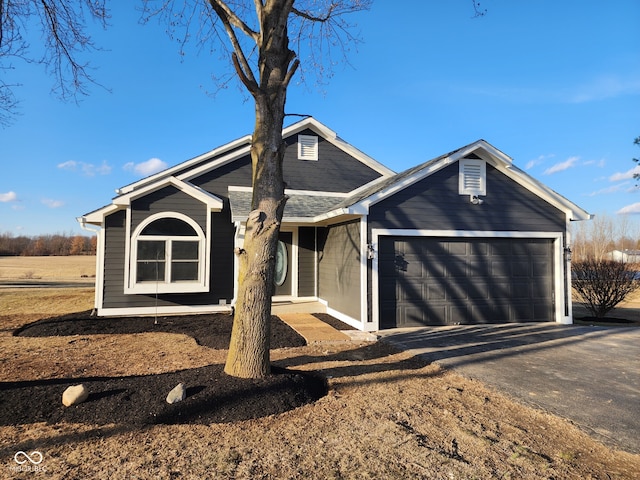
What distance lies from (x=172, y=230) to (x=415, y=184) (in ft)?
20.5

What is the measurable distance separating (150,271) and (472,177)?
8354mm

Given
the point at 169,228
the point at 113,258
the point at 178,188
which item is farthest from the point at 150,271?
the point at 178,188

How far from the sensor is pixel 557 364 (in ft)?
19.8

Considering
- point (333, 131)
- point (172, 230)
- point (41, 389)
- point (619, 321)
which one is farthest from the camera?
point (333, 131)

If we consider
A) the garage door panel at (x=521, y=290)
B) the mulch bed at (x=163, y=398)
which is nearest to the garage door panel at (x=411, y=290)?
the garage door panel at (x=521, y=290)

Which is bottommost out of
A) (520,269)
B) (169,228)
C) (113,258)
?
(520,269)

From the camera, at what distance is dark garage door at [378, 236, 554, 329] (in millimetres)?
8852

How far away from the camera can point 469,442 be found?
11.2ft

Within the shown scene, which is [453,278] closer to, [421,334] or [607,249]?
[421,334]

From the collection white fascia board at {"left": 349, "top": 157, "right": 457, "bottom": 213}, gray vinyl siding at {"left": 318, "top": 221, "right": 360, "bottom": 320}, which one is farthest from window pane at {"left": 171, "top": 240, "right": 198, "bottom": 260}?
white fascia board at {"left": 349, "top": 157, "right": 457, "bottom": 213}

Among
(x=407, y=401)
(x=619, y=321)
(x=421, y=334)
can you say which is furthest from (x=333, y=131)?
(x=619, y=321)

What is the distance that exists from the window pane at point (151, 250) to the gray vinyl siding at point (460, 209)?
540 centimetres

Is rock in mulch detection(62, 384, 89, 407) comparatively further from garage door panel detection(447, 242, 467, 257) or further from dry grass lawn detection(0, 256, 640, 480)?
garage door panel detection(447, 242, 467, 257)

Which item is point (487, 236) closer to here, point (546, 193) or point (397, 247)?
point (546, 193)
